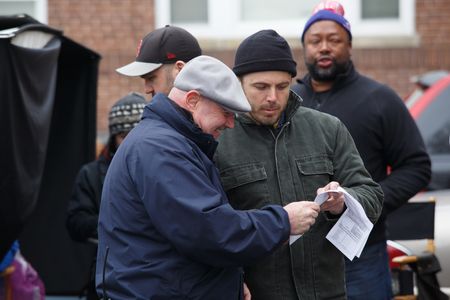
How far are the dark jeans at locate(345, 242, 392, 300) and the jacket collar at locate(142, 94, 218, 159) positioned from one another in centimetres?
141

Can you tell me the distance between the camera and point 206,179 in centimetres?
363

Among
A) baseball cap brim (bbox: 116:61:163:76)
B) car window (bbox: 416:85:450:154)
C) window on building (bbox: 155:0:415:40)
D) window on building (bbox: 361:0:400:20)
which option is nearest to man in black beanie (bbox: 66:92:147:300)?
baseball cap brim (bbox: 116:61:163:76)

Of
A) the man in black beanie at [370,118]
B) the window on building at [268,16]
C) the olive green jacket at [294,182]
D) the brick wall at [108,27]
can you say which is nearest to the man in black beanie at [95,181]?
the man in black beanie at [370,118]

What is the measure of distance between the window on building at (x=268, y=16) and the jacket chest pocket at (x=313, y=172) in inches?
341

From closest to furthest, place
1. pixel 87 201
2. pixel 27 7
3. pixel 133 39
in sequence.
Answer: pixel 87 201 < pixel 133 39 < pixel 27 7

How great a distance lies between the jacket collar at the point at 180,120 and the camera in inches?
146

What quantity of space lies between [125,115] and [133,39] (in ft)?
21.7

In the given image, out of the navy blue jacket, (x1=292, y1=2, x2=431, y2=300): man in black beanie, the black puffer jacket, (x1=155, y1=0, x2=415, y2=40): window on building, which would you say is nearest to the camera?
the navy blue jacket

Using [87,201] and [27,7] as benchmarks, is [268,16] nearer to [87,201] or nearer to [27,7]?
[27,7]

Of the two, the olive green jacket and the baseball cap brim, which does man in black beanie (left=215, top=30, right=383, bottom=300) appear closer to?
the olive green jacket

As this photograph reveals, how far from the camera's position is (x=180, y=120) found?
371 cm

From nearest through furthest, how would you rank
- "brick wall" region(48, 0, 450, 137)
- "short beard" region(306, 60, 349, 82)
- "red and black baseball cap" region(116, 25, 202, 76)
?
"red and black baseball cap" region(116, 25, 202, 76) < "short beard" region(306, 60, 349, 82) < "brick wall" region(48, 0, 450, 137)

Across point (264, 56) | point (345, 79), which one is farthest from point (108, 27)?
point (264, 56)

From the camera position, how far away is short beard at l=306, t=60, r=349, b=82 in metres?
5.34
